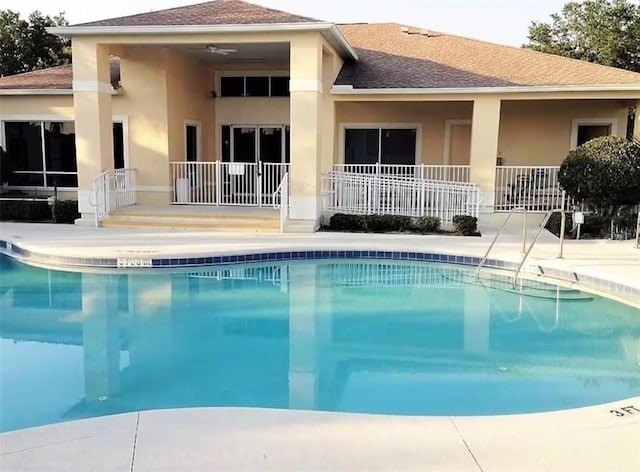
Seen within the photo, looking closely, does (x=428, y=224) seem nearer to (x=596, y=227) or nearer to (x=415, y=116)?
(x=596, y=227)

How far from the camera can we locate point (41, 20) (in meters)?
27.9

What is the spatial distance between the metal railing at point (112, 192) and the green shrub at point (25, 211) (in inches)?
68.2

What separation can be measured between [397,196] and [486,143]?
8.60 feet

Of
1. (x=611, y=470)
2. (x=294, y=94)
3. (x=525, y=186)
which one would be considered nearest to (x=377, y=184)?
(x=294, y=94)

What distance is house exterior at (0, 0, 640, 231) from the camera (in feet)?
43.8

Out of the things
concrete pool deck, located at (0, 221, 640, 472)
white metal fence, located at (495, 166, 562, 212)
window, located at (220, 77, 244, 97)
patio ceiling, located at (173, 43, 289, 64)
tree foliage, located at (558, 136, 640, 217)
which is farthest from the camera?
window, located at (220, 77, 244, 97)

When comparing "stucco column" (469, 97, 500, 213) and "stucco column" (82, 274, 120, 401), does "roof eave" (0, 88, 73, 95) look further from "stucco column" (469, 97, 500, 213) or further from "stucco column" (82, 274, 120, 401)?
"stucco column" (469, 97, 500, 213)

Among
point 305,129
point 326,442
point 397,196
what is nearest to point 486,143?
point 397,196

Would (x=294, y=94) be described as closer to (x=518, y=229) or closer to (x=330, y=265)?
(x=330, y=265)

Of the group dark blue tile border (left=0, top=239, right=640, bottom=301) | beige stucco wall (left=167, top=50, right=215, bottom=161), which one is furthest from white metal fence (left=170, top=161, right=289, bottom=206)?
dark blue tile border (left=0, top=239, right=640, bottom=301)

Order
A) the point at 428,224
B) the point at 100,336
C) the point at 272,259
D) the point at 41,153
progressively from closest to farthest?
the point at 100,336, the point at 272,259, the point at 428,224, the point at 41,153

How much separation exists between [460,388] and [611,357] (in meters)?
2.06

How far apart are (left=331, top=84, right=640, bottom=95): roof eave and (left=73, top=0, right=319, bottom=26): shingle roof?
2.71m

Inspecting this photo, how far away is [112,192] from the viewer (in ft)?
48.0
